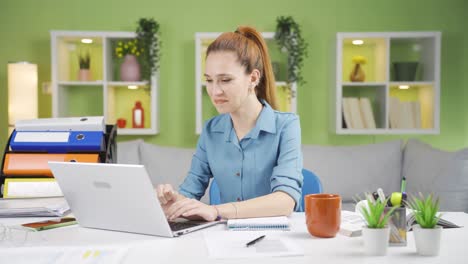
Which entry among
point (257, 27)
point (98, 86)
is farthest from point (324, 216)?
point (98, 86)

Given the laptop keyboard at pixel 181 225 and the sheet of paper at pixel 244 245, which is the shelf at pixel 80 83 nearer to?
the laptop keyboard at pixel 181 225

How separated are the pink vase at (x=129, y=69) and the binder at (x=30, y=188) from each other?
231 centimetres

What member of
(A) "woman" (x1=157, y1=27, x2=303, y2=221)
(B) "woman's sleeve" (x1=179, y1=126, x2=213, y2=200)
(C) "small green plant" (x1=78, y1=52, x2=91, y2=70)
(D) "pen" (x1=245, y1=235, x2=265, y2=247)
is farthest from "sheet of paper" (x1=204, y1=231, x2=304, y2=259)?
(C) "small green plant" (x1=78, y1=52, x2=91, y2=70)

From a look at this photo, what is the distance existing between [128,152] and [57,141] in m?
2.00

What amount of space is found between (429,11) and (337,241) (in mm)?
3589

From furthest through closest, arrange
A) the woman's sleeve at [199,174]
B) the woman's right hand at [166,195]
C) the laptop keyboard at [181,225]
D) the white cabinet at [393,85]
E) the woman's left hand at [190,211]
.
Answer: the white cabinet at [393,85]
the woman's sleeve at [199,174]
the woman's right hand at [166,195]
the woman's left hand at [190,211]
the laptop keyboard at [181,225]

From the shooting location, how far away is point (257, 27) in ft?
14.9

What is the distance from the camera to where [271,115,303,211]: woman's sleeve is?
6.14ft

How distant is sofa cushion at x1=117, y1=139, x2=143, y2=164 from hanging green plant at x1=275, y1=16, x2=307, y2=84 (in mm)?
1226

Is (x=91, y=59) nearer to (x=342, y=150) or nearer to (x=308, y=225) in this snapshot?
(x=342, y=150)

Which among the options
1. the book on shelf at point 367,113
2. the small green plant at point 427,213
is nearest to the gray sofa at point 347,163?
the book on shelf at point 367,113

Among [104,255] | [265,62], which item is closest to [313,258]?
[104,255]

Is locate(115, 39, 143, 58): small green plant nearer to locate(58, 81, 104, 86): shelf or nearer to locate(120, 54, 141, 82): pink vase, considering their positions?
locate(120, 54, 141, 82): pink vase

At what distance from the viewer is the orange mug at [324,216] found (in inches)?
56.0
